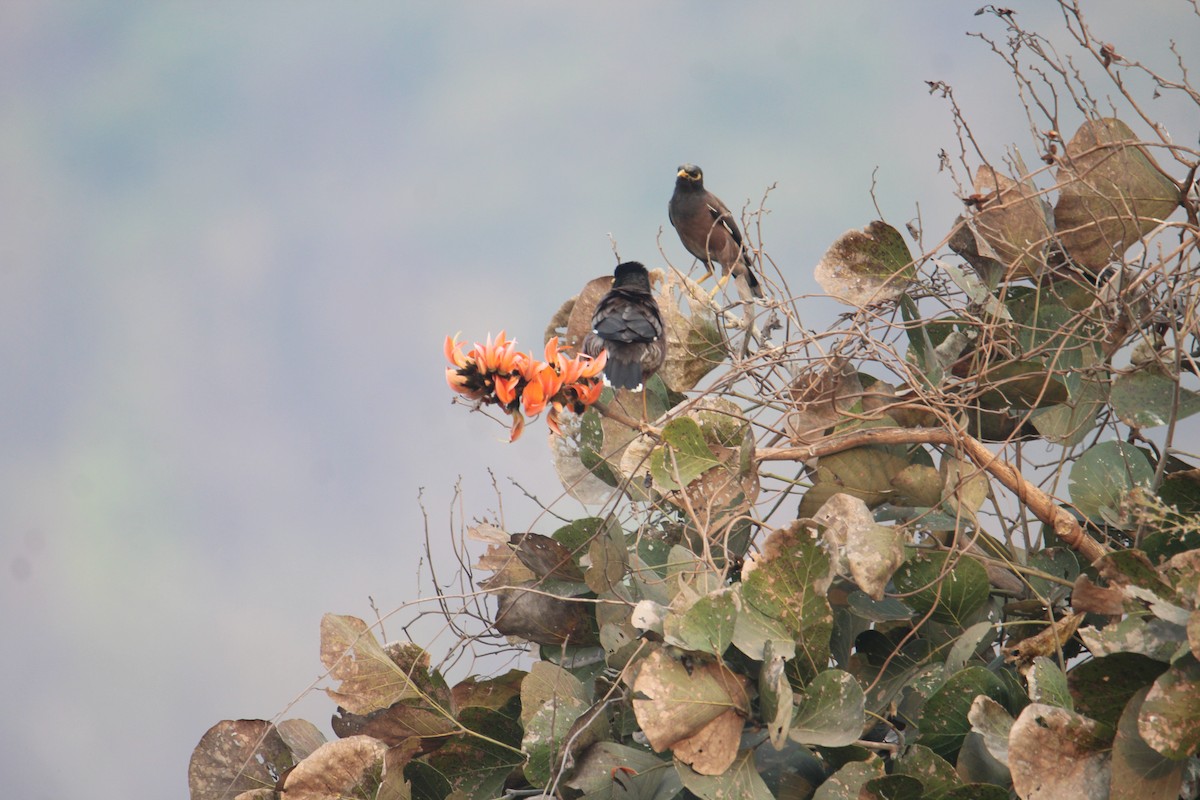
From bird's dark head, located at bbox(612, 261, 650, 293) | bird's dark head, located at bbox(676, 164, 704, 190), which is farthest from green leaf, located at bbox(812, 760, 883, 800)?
bird's dark head, located at bbox(676, 164, 704, 190)

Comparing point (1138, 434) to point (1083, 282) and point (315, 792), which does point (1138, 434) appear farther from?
point (315, 792)

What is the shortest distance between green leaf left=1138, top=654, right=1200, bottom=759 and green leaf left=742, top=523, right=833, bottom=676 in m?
0.49

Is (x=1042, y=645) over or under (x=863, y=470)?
under

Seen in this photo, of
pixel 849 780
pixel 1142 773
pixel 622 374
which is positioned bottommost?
pixel 1142 773

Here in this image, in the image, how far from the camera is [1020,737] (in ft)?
5.48

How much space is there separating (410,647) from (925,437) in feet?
3.66

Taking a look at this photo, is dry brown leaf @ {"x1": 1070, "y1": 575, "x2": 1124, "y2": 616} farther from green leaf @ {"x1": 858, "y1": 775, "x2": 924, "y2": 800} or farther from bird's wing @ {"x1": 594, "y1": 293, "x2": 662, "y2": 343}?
bird's wing @ {"x1": 594, "y1": 293, "x2": 662, "y2": 343}

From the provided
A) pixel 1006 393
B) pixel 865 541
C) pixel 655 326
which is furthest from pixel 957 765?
pixel 655 326

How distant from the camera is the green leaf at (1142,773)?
5.40 feet

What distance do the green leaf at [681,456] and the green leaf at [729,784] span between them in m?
0.55

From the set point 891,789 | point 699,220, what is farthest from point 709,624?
point 699,220

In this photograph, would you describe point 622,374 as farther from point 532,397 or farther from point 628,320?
point 532,397

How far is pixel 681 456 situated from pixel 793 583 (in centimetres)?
40

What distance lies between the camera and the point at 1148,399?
236 cm
